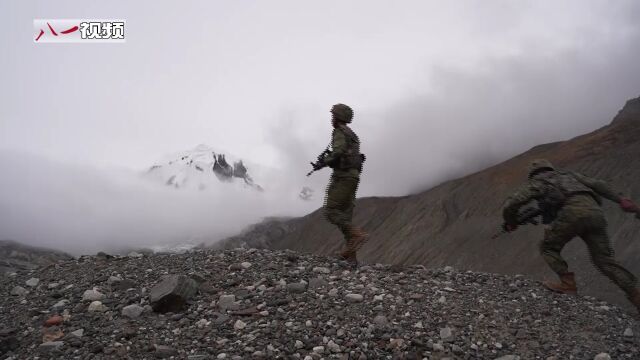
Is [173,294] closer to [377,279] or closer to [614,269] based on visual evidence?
[377,279]

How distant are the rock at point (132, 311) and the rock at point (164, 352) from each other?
1115 mm

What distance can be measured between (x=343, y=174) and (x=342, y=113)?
3.66 ft

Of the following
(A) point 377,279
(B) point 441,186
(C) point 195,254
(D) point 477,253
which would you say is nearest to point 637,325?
(A) point 377,279

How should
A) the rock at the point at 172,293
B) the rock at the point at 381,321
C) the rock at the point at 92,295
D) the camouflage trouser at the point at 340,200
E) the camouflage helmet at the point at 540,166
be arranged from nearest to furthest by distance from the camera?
the rock at the point at 381,321, the rock at the point at 172,293, the rock at the point at 92,295, the camouflage helmet at the point at 540,166, the camouflage trouser at the point at 340,200

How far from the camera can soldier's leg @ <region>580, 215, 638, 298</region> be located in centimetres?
849

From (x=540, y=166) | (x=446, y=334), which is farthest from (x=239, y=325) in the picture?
(x=540, y=166)

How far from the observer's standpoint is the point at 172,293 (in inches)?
296

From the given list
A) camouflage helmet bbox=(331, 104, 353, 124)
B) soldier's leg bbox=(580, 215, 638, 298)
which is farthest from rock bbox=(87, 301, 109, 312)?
soldier's leg bbox=(580, 215, 638, 298)

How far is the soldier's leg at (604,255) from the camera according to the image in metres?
8.49

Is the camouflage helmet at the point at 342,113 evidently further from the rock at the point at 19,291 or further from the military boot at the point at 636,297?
the rock at the point at 19,291

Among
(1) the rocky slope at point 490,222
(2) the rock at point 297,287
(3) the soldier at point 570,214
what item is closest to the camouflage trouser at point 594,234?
(3) the soldier at point 570,214

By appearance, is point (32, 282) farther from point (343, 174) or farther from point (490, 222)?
point (490, 222)

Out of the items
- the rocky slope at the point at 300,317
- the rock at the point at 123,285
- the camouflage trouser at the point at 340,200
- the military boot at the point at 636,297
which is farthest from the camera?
the camouflage trouser at the point at 340,200

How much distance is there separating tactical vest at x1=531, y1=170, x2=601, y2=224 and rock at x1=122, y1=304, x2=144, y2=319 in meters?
6.76
